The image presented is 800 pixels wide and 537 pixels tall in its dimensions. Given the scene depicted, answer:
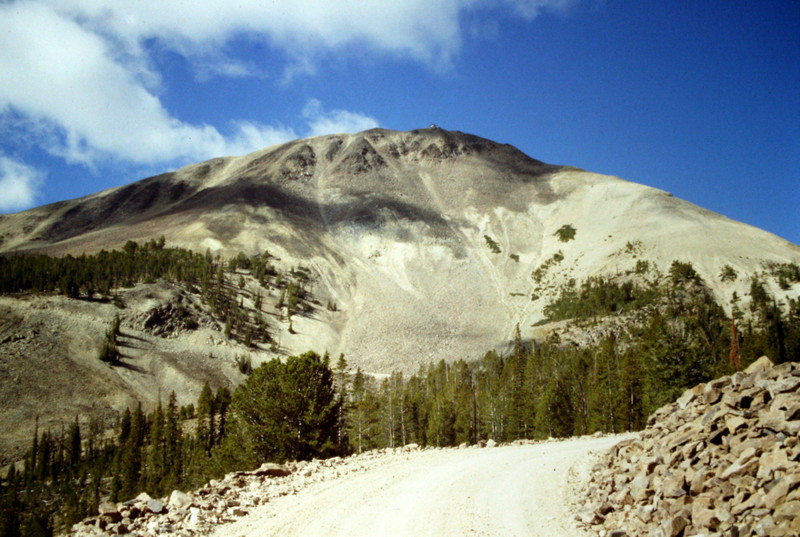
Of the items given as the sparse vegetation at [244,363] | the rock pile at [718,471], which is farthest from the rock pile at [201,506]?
the sparse vegetation at [244,363]

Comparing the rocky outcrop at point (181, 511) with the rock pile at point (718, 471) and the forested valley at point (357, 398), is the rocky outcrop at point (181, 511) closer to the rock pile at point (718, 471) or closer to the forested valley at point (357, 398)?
the rock pile at point (718, 471)

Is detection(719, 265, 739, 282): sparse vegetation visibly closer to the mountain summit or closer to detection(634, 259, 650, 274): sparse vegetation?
the mountain summit

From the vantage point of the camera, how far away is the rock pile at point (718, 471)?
8328 mm

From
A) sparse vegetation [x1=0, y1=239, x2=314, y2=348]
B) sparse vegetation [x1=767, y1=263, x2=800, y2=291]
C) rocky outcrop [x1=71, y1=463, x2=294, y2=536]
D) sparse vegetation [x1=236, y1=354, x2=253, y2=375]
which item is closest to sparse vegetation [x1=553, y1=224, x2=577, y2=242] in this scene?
sparse vegetation [x1=767, y1=263, x2=800, y2=291]

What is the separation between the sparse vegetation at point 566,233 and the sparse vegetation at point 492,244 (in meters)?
22.0

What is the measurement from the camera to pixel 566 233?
177 metres

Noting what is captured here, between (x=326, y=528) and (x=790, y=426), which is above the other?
(x=790, y=426)

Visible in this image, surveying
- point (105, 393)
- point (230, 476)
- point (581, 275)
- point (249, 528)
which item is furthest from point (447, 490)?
point (581, 275)

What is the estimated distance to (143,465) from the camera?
70250 mm

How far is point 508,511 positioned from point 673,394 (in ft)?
101

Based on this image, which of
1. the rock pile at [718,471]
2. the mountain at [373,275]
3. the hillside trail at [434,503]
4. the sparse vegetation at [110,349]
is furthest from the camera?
the sparse vegetation at [110,349]

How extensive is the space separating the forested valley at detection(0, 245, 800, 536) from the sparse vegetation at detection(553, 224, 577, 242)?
152ft

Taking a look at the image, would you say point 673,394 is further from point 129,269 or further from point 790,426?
point 129,269

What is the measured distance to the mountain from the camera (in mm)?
87875
